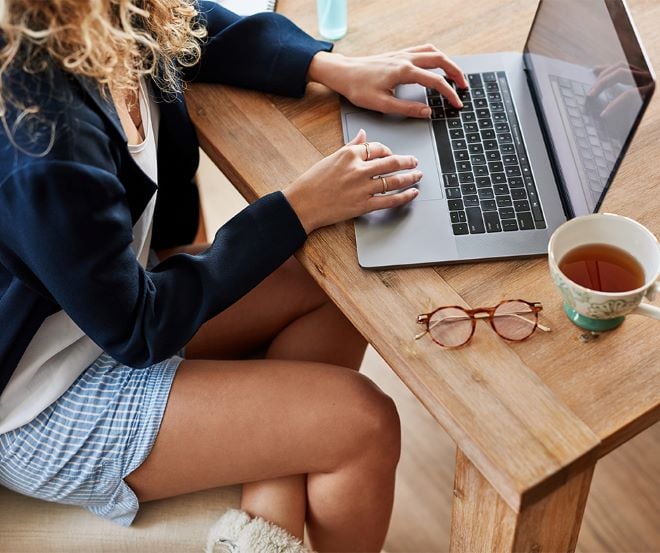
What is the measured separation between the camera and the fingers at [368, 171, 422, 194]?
102cm

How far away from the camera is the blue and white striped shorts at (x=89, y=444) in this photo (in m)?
1.03

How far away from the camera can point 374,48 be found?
123 cm

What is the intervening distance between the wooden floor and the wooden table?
503 mm

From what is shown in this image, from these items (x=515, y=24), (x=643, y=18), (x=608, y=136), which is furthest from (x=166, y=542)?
(x=643, y=18)

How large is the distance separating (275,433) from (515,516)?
0.31 metres

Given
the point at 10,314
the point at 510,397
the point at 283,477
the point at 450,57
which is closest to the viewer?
the point at 510,397

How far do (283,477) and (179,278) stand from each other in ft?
0.92

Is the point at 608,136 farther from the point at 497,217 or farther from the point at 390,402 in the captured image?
the point at 390,402

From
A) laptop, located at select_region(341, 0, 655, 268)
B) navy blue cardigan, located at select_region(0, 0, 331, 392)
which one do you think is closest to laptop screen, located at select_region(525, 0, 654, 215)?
laptop, located at select_region(341, 0, 655, 268)

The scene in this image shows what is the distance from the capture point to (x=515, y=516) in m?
0.84

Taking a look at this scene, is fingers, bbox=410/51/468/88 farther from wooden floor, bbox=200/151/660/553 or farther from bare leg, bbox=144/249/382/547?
wooden floor, bbox=200/151/660/553

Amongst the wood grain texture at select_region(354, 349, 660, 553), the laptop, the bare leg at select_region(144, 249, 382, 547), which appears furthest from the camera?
the wood grain texture at select_region(354, 349, 660, 553)

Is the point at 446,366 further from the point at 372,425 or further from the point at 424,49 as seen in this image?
the point at 424,49

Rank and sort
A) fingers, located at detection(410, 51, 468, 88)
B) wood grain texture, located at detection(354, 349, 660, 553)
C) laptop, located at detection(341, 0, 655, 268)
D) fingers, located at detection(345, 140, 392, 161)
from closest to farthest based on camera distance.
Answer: laptop, located at detection(341, 0, 655, 268), fingers, located at detection(345, 140, 392, 161), fingers, located at detection(410, 51, 468, 88), wood grain texture, located at detection(354, 349, 660, 553)
